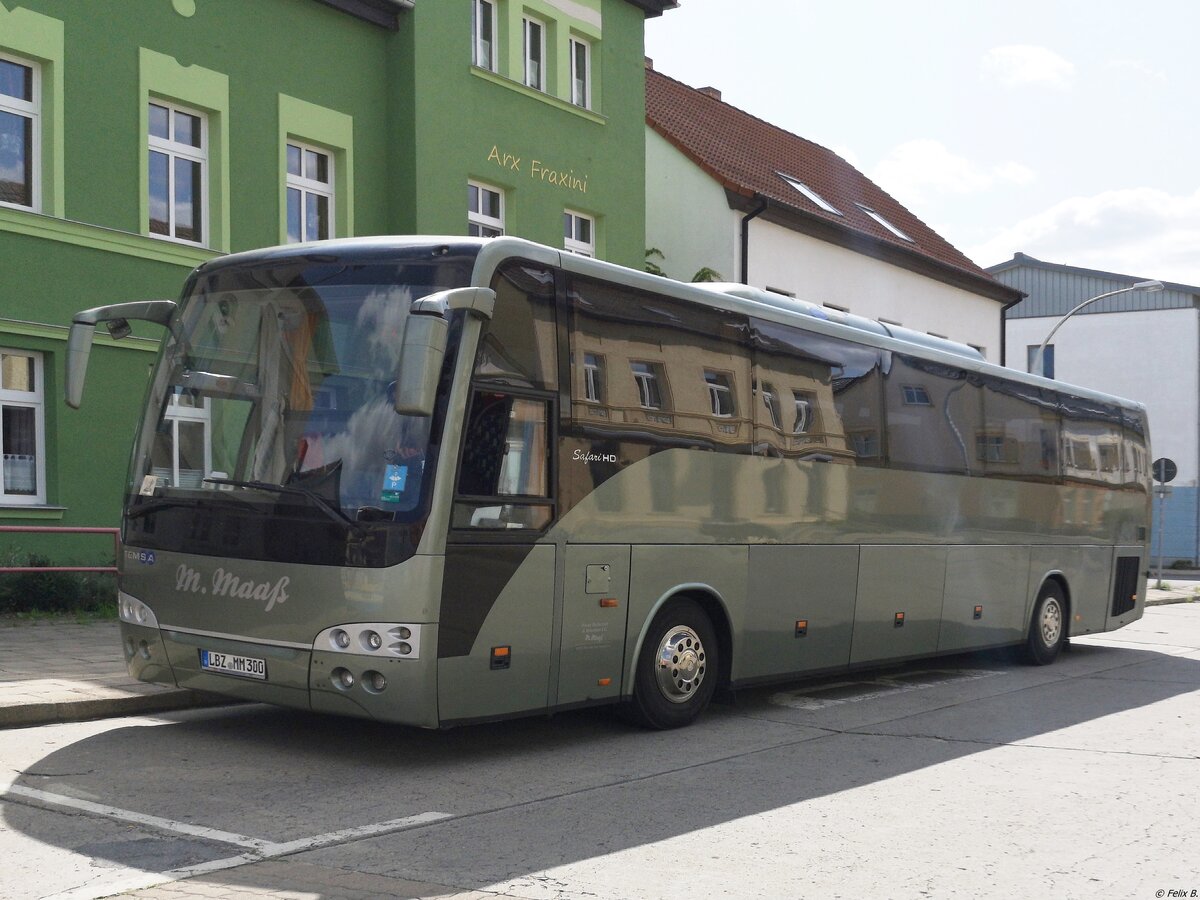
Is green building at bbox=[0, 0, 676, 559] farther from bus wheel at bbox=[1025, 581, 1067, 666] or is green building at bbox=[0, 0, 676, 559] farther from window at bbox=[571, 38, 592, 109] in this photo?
bus wheel at bbox=[1025, 581, 1067, 666]

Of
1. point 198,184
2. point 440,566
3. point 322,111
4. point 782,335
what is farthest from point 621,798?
point 322,111

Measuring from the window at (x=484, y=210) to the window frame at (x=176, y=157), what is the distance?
4.52 m

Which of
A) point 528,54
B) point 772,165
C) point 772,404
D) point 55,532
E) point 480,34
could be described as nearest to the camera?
point 772,404

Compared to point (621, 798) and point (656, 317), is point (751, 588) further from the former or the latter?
point (621, 798)

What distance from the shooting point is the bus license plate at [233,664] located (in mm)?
8289

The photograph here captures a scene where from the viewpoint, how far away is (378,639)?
26.0 ft

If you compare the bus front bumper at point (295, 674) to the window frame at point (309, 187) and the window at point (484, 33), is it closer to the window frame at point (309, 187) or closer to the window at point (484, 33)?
the window frame at point (309, 187)

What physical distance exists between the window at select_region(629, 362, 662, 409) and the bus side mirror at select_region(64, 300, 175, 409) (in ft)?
9.99

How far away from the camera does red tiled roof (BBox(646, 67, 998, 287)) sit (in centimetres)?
2992

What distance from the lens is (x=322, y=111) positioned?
19469mm

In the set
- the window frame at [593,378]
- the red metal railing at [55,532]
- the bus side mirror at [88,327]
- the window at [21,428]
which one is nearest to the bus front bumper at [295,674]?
the bus side mirror at [88,327]

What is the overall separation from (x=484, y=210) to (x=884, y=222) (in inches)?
695

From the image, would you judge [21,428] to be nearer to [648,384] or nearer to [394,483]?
[648,384]

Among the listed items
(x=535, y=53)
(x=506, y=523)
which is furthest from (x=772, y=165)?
(x=506, y=523)
